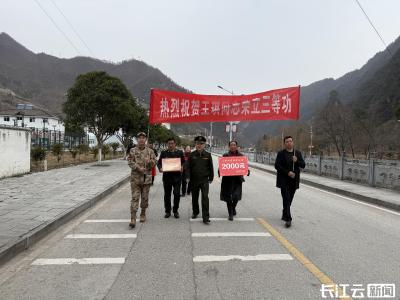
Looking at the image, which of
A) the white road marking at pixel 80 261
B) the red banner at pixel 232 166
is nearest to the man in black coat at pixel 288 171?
the red banner at pixel 232 166

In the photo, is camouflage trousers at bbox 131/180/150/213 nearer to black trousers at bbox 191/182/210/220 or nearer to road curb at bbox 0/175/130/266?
black trousers at bbox 191/182/210/220

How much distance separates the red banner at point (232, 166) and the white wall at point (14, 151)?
10.5 m

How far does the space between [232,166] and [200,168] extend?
80cm

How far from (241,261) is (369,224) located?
4.25 meters

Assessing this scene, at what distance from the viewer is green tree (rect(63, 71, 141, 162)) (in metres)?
26.9

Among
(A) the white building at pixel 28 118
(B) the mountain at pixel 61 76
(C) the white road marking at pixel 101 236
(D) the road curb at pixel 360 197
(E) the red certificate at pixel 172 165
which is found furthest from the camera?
(B) the mountain at pixel 61 76

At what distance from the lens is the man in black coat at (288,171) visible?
8227 millimetres

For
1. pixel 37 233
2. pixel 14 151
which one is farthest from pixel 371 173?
pixel 14 151

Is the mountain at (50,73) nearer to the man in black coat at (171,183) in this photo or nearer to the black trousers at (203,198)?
the man in black coat at (171,183)

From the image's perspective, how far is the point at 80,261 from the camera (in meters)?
5.72

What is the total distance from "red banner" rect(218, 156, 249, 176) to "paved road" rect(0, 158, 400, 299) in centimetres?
101

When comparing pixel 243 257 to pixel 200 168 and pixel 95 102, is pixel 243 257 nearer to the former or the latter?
pixel 200 168

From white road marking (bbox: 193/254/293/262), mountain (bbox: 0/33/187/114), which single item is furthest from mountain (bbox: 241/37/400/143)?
white road marking (bbox: 193/254/293/262)

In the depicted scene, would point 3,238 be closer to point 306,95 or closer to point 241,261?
point 241,261
